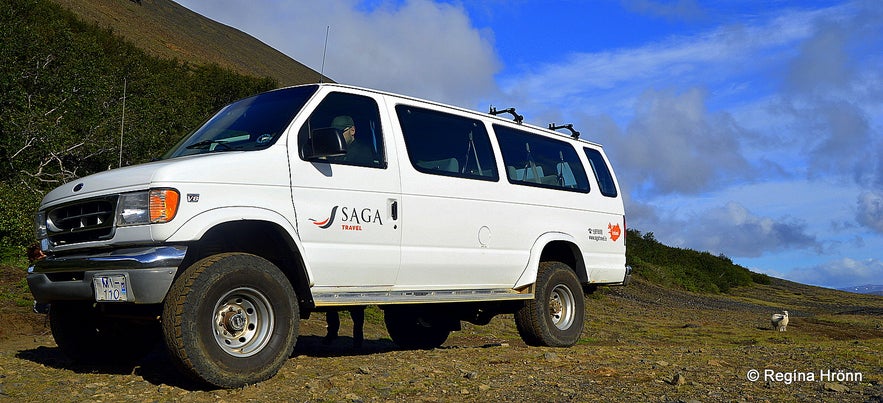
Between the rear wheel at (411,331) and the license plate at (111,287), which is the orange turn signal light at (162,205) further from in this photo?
the rear wheel at (411,331)

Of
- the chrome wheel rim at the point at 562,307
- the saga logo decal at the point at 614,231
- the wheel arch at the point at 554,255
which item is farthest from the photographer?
the saga logo decal at the point at 614,231

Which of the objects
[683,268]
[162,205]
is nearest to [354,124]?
[162,205]

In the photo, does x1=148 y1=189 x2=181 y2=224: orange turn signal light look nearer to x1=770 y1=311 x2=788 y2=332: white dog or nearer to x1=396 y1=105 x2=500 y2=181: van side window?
x1=396 y1=105 x2=500 y2=181: van side window

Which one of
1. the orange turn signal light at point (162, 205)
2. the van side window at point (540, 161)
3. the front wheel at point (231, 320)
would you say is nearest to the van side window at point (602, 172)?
the van side window at point (540, 161)

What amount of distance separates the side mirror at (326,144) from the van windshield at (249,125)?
0.28 meters

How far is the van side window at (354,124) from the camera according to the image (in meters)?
6.02

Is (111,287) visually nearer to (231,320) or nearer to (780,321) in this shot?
(231,320)

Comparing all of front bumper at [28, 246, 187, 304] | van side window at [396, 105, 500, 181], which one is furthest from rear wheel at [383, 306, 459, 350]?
front bumper at [28, 246, 187, 304]

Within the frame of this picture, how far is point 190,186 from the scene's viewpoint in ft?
16.3

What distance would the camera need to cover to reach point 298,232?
5496 mm

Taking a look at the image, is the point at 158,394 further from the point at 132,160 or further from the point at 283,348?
the point at 132,160

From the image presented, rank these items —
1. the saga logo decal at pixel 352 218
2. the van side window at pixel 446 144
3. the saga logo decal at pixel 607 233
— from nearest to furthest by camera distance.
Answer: the saga logo decal at pixel 352 218
the van side window at pixel 446 144
the saga logo decal at pixel 607 233

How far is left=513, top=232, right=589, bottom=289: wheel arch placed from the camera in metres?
7.72

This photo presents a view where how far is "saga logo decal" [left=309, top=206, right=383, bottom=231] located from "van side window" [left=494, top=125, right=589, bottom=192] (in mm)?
2016
